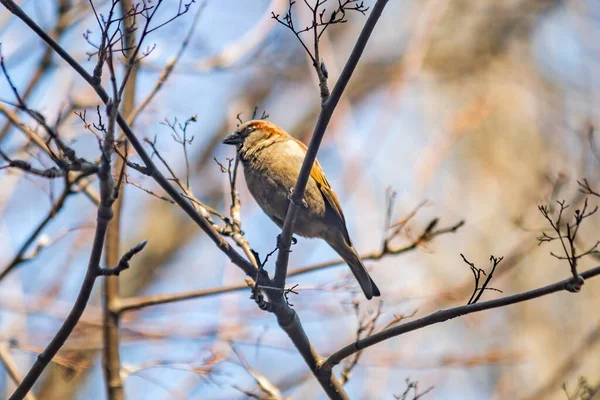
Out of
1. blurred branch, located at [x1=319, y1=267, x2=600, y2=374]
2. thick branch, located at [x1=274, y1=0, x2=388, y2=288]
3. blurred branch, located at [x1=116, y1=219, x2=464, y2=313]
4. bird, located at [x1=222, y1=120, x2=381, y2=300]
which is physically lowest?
blurred branch, located at [x1=319, y1=267, x2=600, y2=374]

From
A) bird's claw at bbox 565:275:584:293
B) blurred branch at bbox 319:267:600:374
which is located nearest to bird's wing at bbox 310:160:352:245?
blurred branch at bbox 319:267:600:374

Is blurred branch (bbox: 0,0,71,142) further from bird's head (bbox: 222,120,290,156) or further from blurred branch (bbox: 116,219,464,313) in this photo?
blurred branch (bbox: 116,219,464,313)

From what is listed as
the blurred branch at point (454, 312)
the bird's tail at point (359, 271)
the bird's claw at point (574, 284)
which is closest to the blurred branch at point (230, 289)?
the bird's tail at point (359, 271)

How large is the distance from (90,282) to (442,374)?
496 centimetres

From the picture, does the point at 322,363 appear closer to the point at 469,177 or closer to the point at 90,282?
the point at 90,282

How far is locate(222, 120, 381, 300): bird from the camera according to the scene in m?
4.43

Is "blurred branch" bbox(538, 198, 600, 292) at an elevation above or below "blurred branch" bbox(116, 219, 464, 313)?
below

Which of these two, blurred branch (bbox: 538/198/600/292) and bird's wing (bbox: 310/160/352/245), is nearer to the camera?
blurred branch (bbox: 538/198/600/292)

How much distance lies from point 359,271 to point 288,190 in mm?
718

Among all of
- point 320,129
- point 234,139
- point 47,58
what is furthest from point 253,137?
point 320,129

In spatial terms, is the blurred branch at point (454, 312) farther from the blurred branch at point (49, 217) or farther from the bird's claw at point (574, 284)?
the blurred branch at point (49, 217)

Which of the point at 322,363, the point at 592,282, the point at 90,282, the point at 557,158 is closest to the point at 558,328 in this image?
the point at 592,282

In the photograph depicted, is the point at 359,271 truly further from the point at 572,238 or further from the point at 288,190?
the point at 572,238

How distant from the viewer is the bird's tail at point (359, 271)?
4453mm
